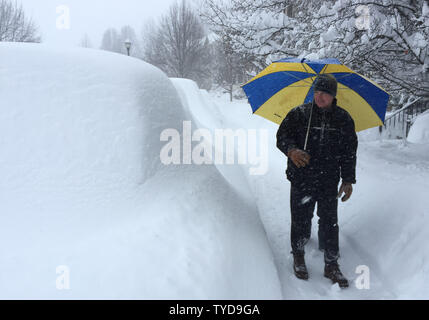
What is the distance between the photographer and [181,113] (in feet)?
9.84

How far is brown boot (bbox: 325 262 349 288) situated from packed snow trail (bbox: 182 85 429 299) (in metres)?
0.06

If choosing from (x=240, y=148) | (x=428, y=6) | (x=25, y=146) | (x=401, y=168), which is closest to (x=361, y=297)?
(x=401, y=168)

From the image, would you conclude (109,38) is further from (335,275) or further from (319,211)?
(335,275)

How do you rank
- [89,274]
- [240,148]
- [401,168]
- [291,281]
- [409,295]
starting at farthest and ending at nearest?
[240,148]
[401,168]
[291,281]
[409,295]
[89,274]

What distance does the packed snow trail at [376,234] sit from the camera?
2791mm

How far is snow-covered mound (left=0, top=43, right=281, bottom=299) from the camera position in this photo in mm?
1736

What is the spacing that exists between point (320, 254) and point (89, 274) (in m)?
2.65

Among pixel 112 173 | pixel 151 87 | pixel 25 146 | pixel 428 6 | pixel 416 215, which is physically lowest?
pixel 416 215

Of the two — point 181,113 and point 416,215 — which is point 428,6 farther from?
point 181,113

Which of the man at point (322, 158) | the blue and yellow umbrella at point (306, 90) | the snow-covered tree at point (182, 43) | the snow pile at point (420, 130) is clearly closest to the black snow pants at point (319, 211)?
the man at point (322, 158)

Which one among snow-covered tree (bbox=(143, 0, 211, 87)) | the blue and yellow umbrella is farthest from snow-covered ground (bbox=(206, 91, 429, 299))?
snow-covered tree (bbox=(143, 0, 211, 87))

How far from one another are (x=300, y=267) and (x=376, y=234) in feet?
3.70

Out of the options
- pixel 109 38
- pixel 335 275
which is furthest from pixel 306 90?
pixel 109 38

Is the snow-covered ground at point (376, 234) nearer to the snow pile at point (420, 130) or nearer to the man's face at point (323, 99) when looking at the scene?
the man's face at point (323, 99)
